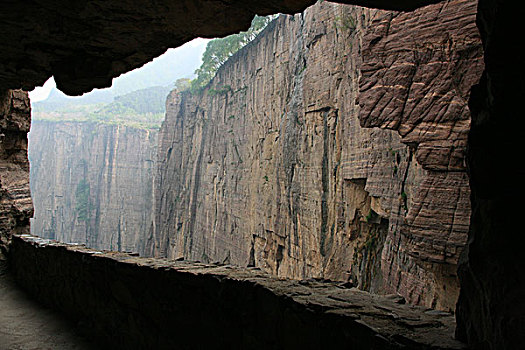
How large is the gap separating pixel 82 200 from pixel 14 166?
5357 cm

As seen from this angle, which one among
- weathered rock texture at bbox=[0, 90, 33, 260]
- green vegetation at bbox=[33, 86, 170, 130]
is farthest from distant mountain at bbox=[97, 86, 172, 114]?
weathered rock texture at bbox=[0, 90, 33, 260]

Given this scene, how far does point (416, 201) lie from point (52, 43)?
7533mm

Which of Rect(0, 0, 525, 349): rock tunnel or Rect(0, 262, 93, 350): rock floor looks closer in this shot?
Rect(0, 0, 525, 349): rock tunnel

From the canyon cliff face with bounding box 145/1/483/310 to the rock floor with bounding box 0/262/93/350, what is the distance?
22.5ft

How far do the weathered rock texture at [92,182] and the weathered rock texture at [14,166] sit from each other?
1711 inches

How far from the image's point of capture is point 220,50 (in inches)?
1231

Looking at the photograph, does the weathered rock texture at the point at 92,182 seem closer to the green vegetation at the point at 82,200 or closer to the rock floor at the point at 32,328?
the green vegetation at the point at 82,200

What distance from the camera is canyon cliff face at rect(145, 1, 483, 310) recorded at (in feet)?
25.5

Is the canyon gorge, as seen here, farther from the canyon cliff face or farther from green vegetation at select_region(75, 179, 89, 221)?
green vegetation at select_region(75, 179, 89, 221)

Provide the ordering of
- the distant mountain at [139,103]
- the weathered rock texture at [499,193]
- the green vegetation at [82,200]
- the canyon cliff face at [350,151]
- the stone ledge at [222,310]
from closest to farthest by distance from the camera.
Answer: the weathered rock texture at [499,193]
the stone ledge at [222,310]
the canyon cliff face at [350,151]
the green vegetation at [82,200]
the distant mountain at [139,103]

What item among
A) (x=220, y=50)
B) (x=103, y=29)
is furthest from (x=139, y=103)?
(x=103, y=29)

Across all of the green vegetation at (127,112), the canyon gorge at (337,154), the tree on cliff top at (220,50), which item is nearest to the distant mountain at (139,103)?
the green vegetation at (127,112)

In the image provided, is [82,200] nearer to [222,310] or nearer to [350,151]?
[350,151]

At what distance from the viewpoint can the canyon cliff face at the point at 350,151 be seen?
777cm
